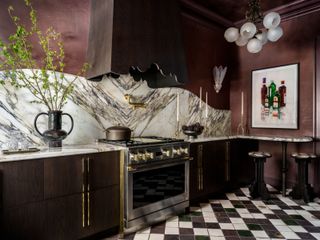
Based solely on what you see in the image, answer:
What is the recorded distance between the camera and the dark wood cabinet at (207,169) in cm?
336

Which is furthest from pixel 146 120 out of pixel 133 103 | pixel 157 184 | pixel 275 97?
pixel 275 97

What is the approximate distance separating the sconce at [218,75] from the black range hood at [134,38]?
1.56m

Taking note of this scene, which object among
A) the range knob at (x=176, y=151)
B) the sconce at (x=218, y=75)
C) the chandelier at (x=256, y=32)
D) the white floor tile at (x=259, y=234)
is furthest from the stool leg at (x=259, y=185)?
the chandelier at (x=256, y=32)

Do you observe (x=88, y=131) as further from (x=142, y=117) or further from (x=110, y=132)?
(x=142, y=117)

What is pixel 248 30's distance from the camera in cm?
298

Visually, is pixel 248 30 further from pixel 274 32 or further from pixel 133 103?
pixel 133 103

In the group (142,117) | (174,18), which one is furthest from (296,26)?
(142,117)

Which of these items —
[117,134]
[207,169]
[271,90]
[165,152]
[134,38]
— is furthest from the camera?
[271,90]

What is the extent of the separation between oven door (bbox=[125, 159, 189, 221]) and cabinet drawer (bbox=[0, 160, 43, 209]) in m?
0.86

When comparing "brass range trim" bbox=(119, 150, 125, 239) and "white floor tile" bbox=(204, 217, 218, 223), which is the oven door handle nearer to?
"brass range trim" bbox=(119, 150, 125, 239)

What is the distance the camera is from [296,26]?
160 inches

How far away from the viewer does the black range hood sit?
2.44 meters

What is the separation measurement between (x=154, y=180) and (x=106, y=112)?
107cm

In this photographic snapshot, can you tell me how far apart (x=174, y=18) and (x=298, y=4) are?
231cm
